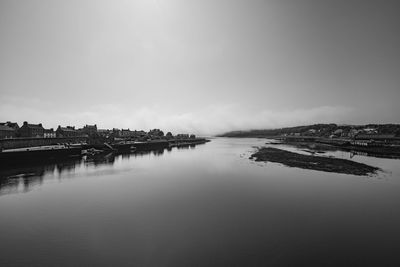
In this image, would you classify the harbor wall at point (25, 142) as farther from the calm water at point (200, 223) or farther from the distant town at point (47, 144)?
the calm water at point (200, 223)

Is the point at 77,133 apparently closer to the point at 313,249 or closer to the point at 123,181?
the point at 123,181

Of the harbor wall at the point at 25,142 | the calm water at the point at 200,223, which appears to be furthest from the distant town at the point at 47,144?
the calm water at the point at 200,223

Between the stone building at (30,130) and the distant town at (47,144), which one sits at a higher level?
the stone building at (30,130)

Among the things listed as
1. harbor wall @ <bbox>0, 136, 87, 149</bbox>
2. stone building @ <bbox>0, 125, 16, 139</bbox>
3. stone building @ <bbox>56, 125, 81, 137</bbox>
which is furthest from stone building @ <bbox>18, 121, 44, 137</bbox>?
harbor wall @ <bbox>0, 136, 87, 149</bbox>

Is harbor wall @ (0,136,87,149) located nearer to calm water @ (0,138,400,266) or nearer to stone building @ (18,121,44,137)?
stone building @ (18,121,44,137)

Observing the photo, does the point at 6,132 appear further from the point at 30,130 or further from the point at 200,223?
the point at 200,223

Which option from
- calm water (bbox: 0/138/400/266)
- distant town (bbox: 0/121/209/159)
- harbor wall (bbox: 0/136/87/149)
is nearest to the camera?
calm water (bbox: 0/138/400/266)

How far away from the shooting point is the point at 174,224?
1605cm

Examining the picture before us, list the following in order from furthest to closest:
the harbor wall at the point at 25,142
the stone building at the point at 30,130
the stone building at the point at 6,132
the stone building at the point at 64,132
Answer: the stone building at the point at 64,132 < the stone building at the point at 30,130 < the stone building at the point at 6,132 < the harbor wall at the point at 25,142

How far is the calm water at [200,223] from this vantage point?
38.6 ft

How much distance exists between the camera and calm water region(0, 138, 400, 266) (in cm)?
1177

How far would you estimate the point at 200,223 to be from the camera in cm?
1622

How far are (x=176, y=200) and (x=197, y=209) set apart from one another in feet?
12.1

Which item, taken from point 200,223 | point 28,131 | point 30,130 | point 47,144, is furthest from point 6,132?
point 200,223
